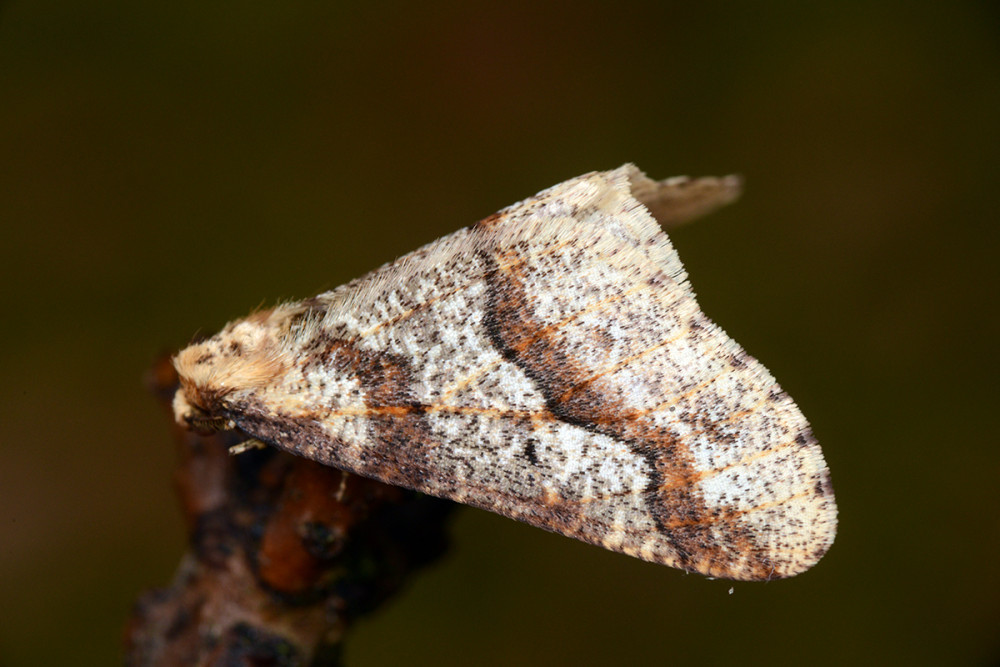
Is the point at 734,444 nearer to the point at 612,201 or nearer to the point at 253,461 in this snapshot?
the point at 612,201

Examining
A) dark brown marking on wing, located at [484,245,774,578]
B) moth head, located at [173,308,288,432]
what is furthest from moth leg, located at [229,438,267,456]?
dark brown marking on wing, located at [484,245,774,578]

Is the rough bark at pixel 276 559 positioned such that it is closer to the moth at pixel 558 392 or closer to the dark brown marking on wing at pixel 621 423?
the moth at pixel 558 392

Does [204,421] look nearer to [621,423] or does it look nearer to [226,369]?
[226,369]

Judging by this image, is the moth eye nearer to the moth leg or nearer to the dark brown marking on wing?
the moth leg

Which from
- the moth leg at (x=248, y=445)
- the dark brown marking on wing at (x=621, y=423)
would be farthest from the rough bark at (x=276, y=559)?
the dark brown marking on wing at (x=621, y=423)

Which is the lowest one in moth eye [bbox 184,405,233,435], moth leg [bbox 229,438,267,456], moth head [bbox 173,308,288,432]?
moth leg [bbox 229,438,267,456]

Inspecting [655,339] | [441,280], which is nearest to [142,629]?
[441,280]

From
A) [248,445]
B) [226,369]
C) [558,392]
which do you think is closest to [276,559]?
[248,445]

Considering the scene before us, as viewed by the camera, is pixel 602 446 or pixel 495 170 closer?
pixel 602 446
